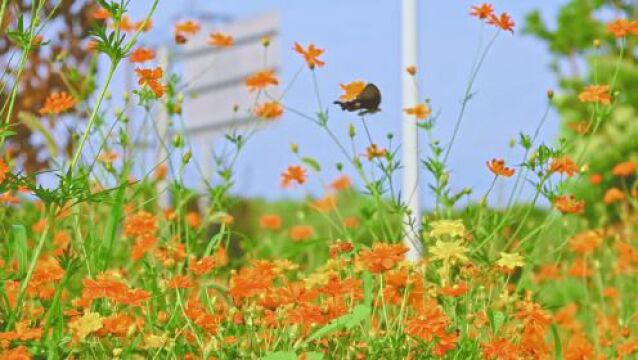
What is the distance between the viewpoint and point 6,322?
9.34 ft

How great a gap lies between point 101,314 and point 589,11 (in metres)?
15.6

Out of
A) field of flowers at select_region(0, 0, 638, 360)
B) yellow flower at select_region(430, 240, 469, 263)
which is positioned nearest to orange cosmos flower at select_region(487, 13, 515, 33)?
field of flowers at select_region(0, 0, 638, 360)

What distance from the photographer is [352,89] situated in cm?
333

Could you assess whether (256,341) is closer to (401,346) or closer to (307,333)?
(307,333)

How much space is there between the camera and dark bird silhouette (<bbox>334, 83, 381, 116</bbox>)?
3.44m

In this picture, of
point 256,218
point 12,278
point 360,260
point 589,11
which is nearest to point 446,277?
point 360,260

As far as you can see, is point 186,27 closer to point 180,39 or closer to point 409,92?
point 180,39

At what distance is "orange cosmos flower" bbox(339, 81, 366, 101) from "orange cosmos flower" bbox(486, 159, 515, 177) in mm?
439

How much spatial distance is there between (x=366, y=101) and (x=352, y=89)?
0.13 metres

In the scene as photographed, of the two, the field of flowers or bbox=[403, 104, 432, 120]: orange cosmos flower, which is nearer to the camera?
the field of flowers

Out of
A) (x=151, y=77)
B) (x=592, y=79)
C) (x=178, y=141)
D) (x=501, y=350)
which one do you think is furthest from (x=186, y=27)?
(x=592, y=79)

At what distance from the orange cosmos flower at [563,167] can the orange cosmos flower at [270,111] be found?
3.59ft

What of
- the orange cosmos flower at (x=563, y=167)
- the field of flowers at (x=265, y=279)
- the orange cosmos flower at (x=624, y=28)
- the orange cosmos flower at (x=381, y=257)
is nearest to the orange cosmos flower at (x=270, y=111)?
the field of flowers at (x=265, y=279)

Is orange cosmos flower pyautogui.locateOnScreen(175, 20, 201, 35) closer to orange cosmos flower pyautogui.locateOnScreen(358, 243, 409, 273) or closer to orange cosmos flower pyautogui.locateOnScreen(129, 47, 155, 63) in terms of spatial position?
orange cosmos flower pyautogui.locateOnScreen(129, 47, 155, 63)
